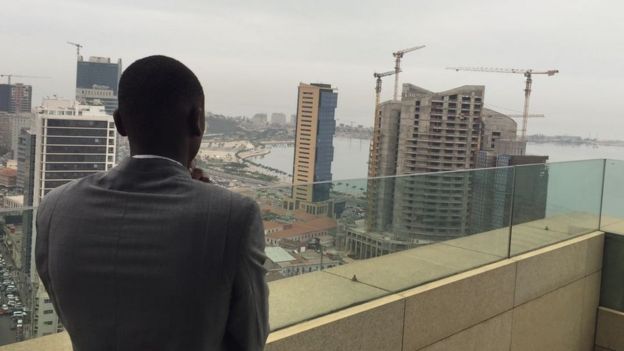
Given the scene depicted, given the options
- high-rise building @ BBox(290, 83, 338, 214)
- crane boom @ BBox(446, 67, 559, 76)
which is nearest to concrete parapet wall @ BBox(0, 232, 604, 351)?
high-rise building @ BBox(290, 83, 338, 214)

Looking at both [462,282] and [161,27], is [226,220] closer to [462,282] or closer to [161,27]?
[462,282]

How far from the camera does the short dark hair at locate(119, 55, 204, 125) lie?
1.04 m

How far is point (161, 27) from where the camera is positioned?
70.5 ft

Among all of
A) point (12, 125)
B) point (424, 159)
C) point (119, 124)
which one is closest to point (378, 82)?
point (424, 159)

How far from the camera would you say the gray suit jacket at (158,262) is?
0.99m

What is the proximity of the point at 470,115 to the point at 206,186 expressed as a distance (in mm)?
29801

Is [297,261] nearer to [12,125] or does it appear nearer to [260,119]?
[12,125]

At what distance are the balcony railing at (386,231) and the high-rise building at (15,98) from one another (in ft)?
29.4

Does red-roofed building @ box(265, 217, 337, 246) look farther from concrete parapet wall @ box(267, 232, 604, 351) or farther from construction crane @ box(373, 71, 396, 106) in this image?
construction crane @ box(373, 71, 396, 106)

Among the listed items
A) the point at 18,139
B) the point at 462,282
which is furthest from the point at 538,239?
the point at 18,139

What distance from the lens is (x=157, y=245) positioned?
0.98 metres

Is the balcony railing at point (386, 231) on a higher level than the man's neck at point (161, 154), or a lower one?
lower

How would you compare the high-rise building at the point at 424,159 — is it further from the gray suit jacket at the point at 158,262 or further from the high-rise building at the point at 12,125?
the high-rise building at the point at 12,125

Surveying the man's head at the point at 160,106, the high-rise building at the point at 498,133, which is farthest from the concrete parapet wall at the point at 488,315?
the high-rise building at the point at 498,133
